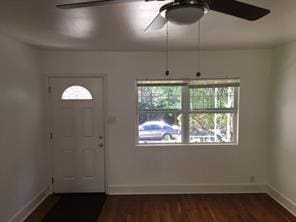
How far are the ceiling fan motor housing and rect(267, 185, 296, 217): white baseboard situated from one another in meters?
3.59

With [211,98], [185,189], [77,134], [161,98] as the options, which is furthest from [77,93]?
[185,189]

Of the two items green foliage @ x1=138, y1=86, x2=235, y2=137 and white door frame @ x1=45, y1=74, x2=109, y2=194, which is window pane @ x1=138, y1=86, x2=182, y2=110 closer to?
green foliage @ x1=138, y1=86, x2=235, y2=137

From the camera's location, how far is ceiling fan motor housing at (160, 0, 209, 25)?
1.43m

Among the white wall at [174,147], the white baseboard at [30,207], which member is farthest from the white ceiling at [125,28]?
the white baseboard at [30,207]

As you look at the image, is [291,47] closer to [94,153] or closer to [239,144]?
[239,144]

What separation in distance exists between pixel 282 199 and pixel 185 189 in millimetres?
1558

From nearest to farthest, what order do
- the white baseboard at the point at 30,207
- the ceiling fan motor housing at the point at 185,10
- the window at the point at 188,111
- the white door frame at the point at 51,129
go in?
the ceiling fan motor housing at the point at 185,10 → the white baseboard at the point at 30,207 → the white door frame at the point at 51,129 → the window at the point at 188,111

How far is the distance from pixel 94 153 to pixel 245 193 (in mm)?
2778

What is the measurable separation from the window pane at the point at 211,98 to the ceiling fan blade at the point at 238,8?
3.02 metres

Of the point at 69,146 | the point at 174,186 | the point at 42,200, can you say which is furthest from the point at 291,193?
the point at 42,200

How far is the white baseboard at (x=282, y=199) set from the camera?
390cm

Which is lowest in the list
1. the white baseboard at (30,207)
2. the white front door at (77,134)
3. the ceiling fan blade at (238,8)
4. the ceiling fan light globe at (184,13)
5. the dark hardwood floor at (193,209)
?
the dark hardwood floor at (193,209)

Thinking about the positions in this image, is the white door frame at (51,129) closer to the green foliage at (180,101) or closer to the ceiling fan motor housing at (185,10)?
the green foliage at (180,101)

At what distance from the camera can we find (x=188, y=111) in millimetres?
4715
